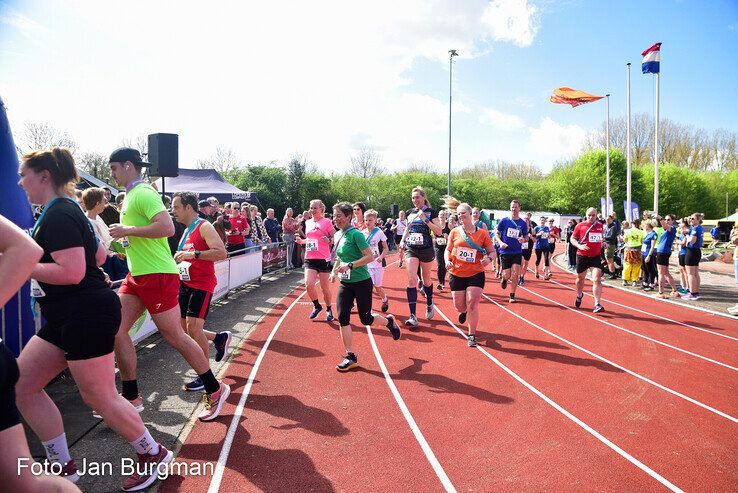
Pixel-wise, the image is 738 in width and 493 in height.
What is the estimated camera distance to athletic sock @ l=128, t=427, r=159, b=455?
294cm

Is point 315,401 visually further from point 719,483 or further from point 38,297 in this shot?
point 719,483

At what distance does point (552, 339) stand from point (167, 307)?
6.10 metres

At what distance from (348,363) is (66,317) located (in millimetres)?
3603

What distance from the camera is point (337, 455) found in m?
3.68

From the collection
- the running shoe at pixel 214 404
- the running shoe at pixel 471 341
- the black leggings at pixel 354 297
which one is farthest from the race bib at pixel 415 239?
the running shoe at pixel 214 404

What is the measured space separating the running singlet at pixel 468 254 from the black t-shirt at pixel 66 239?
16.6ft

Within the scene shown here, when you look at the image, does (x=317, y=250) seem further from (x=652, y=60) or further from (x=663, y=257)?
(x=652, y=60)

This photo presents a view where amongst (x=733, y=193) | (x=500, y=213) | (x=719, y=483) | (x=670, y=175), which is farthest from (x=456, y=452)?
(x=733, y=193)

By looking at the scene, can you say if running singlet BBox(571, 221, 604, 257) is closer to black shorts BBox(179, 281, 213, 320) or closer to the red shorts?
black shorts BBox(179, 281, 213, 320)

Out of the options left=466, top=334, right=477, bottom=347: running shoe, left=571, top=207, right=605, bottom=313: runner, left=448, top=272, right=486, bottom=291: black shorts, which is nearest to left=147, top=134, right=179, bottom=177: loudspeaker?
left=448, top=272, right=486, bottom=291: black shorts

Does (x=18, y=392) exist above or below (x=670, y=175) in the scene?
below

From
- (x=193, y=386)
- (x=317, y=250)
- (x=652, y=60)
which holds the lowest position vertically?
(x=193, y=386)

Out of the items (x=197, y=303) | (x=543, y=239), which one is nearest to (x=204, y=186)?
(x=543, y=239)

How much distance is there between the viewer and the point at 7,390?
161 centimetres
